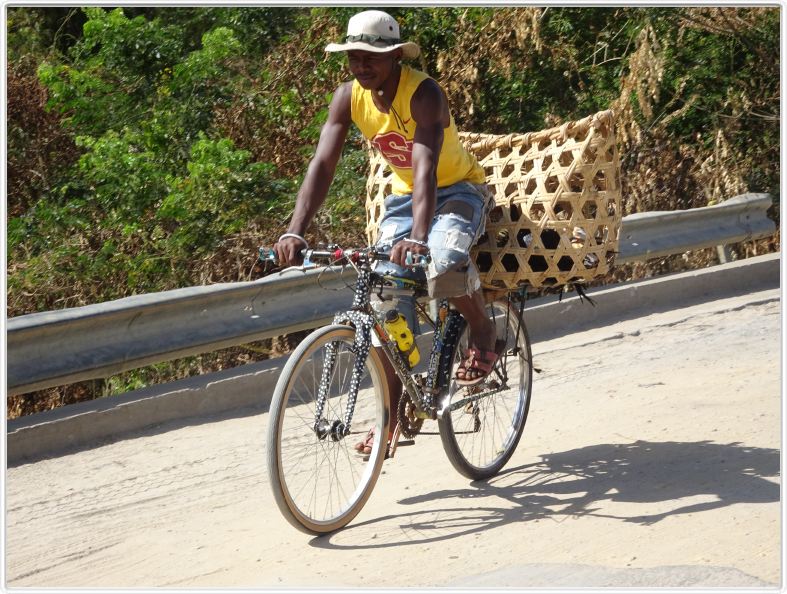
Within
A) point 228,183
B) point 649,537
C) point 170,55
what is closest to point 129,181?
point 228,183

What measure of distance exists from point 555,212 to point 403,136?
1.01m

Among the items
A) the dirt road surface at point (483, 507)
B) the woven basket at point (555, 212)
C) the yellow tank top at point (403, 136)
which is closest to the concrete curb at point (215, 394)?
the dirt road surface at point (483, 507)

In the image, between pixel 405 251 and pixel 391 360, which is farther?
pixel 391 360

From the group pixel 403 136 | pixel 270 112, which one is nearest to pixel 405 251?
pixel 403 136

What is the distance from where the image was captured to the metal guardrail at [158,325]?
19.3 ft

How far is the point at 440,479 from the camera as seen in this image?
5.48 metres

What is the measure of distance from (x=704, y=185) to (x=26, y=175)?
22.3 feet

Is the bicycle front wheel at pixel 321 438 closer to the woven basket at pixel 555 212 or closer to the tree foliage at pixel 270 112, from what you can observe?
the woven basket at pixel 555 212

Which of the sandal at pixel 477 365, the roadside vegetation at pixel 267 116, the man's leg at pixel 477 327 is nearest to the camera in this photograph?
the man's leg at pixel 477 327

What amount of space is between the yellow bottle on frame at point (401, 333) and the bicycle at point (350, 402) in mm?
30

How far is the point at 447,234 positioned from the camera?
4879mm

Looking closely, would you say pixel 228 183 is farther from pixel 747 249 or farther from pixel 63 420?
pixel 747 249

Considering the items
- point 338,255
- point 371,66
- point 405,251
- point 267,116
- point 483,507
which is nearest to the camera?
point 405,251

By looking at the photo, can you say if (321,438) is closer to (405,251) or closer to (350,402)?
(350,402)
